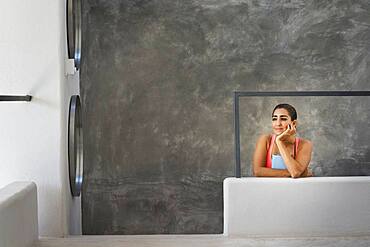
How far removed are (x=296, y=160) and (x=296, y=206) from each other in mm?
321

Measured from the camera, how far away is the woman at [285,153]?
4.36 m

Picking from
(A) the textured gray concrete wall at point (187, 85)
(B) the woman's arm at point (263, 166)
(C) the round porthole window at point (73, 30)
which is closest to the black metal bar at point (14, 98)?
(C) the round porthole window at point (73, 30)

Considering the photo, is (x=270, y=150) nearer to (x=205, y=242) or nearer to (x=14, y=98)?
(x=205, y=242)

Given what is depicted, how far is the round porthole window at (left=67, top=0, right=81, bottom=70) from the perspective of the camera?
16.2ft

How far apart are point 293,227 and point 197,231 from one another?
2.38 m

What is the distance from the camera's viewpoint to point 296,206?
4.25 meters

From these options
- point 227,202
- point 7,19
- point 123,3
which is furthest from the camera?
point 123,3

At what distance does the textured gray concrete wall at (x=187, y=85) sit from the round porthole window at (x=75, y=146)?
1182 millimetres

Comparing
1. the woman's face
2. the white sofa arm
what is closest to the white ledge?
the woman's face

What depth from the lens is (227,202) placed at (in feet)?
13.9

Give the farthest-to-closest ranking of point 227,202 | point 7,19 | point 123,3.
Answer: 1. point 123,3
2. point 7,19
3. point 227,202

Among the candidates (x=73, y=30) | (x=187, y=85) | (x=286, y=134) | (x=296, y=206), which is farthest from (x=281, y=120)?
(x=187, y=85)

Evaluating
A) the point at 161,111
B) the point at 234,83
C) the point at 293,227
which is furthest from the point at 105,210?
the point at 293,227

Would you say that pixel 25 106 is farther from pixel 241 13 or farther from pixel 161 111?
pixel 241 13
